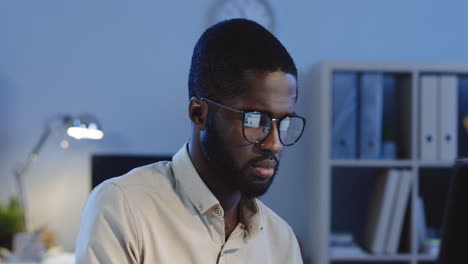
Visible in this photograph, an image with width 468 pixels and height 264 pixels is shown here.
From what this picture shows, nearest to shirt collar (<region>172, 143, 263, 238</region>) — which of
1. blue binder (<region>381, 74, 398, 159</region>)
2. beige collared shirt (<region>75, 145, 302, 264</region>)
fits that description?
beige collared shirt (<region>75, 145, 302, 264</region>)

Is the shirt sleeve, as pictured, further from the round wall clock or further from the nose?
the round wall clock

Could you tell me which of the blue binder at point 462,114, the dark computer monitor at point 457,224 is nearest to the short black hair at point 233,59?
the dark computer monitor at point 457,224

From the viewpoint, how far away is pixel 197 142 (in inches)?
40.0

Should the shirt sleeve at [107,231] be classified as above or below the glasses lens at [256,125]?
below

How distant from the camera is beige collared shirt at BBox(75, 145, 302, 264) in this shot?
33.9 inches

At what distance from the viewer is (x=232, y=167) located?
37.0 inches

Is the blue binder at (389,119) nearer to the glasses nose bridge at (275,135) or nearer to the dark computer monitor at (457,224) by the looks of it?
the glasses nose bridge at (275,135)

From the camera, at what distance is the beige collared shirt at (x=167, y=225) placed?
0.86 meters

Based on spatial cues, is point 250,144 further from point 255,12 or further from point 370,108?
point 255,12

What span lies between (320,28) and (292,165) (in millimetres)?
678

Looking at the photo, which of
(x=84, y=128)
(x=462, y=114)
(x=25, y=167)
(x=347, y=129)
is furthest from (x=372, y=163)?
(x=25, y=167)

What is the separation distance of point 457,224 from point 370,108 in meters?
1.80

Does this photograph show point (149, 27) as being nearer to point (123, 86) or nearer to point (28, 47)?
point (123, 86)

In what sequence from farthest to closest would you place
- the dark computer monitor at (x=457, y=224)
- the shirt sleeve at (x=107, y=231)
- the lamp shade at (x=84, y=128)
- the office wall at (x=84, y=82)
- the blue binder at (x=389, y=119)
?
the office wall at (x=84, y=82)
the blue binder at (x=389, y=119)
the lamp shade at (x=84, y=128)
the shirt sleeve at (x=107, y=231)
the dark computer monitor at (x=457, y=224)
